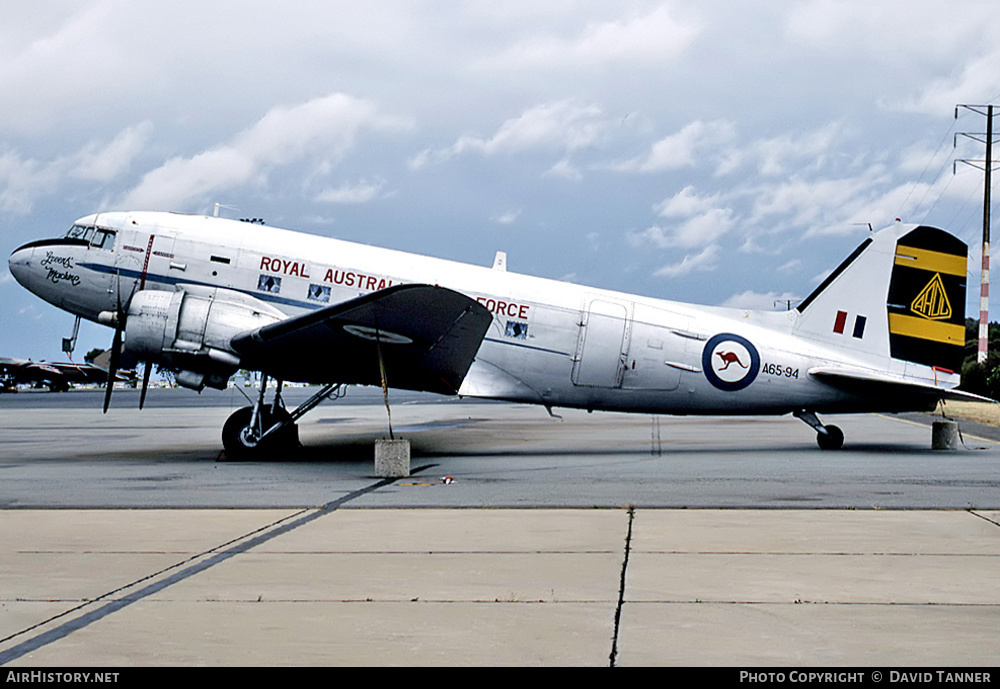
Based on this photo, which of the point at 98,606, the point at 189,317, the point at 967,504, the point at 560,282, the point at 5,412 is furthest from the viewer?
the point at 5,412

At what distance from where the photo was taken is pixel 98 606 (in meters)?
6.15

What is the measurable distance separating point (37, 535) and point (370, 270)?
32.2 ft

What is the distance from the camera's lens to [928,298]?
1964cm

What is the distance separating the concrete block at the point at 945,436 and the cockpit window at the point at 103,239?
630 inches

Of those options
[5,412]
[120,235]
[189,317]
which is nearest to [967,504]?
[189,317]

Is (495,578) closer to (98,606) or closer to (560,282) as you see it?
(98,606)

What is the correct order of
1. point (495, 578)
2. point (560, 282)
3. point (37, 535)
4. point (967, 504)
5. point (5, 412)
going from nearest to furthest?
point (495, 578), point (37, 535), point (967, 504), point (560, 282), point (5, 412)

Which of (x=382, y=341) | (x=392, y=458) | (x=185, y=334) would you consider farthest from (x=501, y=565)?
(x=185, y=334)

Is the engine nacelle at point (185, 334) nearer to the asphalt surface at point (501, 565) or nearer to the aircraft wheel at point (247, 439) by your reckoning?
the aircraft wheel at point (247, 439)

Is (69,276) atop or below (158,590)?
A: atop

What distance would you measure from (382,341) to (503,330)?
3019 mm

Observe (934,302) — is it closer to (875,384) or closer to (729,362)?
(875,384)

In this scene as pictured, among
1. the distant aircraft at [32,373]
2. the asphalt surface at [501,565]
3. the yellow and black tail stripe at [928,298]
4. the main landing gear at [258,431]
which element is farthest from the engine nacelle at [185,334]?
the distant aircraft at [32,373]

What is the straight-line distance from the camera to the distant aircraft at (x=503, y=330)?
1691cm
